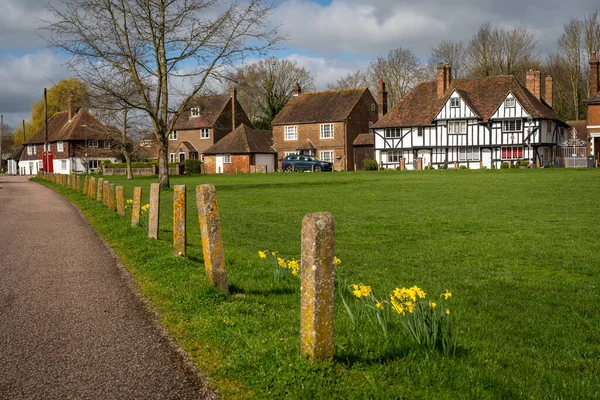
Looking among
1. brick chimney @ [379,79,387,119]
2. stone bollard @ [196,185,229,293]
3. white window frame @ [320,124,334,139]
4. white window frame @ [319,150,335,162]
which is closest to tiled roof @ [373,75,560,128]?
brick chimney @ [379,79,387,119]

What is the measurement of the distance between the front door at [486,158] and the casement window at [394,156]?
8779mm

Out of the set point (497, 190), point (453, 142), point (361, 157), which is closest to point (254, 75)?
point (361, 157)

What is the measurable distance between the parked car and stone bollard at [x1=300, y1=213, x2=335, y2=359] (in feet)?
196

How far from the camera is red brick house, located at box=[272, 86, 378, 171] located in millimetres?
71562

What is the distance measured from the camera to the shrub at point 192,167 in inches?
2817

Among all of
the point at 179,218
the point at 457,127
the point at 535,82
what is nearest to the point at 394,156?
the point at 457,127

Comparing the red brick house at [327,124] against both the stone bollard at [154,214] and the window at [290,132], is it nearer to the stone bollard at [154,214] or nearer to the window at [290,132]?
the window at [290,132]

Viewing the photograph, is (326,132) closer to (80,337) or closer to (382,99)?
(382,99)

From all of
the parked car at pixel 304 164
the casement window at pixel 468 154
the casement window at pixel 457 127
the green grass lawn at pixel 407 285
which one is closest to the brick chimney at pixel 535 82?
the casement window at pixel 457 127

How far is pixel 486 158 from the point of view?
62500 mm

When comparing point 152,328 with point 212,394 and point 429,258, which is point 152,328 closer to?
point 212,394

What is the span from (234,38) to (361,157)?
42.7 meters

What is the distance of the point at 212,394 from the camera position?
439 cm

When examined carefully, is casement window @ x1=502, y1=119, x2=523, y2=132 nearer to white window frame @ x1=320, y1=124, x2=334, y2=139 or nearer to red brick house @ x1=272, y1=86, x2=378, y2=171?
red brick house @ x1=272, y1=86, x2=378, y2=171
